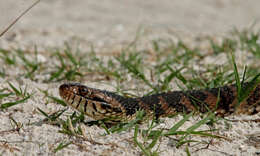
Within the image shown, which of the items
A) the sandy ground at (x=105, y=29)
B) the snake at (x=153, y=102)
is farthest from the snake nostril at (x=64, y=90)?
the sandy ground at (x=105, y=29)

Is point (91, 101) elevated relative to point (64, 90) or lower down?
lower down

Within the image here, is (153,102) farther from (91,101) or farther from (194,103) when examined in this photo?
(91,101)

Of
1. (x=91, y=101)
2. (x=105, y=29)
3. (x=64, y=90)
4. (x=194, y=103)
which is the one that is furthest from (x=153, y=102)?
(x=105, y=29)

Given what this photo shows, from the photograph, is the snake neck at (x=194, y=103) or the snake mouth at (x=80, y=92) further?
the snake neck at (x=194, y=103)

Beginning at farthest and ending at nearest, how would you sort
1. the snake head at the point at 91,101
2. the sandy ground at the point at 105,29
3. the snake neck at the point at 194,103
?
1. the snake neck at the point at 194,103
2. the snake head at the point at 91,101
3. the sandy ground at the point at 105,29

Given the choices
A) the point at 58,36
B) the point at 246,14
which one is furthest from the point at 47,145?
the point at 246,14

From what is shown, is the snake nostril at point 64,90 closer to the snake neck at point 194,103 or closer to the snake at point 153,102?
the snake at point 153,102
